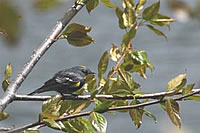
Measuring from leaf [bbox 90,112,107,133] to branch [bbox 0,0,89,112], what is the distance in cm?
14

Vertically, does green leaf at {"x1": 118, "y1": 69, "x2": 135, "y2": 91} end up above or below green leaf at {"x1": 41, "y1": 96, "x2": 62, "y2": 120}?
above

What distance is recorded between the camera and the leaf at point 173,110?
2.89ft

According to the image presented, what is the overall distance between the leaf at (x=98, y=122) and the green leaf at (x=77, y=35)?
18 cm

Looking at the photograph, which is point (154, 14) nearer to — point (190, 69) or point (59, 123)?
point (59, 123)

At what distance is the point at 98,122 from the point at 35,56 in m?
0.18

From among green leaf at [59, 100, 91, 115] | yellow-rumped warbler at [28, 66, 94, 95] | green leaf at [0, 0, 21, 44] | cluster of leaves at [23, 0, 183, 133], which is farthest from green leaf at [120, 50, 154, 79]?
green leaf at [0, 0, 21, 44]

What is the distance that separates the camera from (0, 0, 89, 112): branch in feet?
2.87

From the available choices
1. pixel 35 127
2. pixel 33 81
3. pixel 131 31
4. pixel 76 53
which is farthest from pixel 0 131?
pixel 76 53

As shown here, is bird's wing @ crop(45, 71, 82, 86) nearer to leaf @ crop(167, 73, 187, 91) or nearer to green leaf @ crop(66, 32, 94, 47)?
green leaf @ crop(66, 32, 94, 47)

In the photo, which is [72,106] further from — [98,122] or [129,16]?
[129,16]

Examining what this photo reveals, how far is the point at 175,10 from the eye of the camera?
2.47 feet

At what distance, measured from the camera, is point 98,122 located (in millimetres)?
881

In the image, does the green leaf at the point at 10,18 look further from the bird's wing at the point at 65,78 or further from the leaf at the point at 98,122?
the bird's wing at the point at 65,78

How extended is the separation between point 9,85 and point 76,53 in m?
3.93
